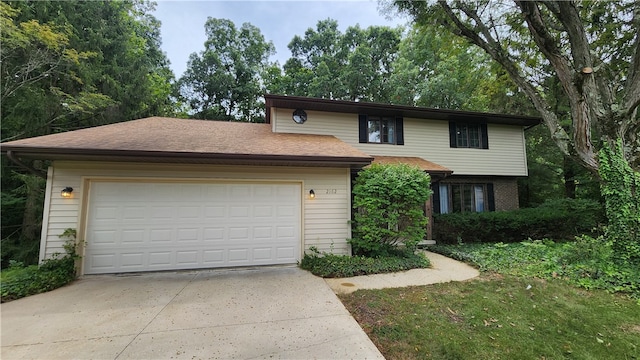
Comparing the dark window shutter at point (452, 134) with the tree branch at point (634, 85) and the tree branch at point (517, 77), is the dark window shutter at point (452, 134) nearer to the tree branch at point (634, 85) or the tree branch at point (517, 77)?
the tree branch at point (517, 77)

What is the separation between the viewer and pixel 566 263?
5.57 metres

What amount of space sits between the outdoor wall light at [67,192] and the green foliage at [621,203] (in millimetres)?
11320

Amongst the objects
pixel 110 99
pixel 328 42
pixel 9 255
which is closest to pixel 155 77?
pixel 110 99

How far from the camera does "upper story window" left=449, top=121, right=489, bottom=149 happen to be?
10.2 m

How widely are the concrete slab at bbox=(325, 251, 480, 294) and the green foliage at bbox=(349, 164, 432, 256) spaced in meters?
0.80

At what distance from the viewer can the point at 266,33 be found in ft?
70.8

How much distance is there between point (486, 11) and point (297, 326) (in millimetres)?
10215

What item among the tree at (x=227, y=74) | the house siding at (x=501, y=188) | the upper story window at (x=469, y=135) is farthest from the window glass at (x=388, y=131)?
the tree at (x=227, y=74)

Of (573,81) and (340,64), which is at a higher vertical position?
(340,64)

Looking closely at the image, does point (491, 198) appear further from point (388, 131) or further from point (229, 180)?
point (229, 180)

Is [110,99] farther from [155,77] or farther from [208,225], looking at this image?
[208,225]

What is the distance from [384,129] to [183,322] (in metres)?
8.55

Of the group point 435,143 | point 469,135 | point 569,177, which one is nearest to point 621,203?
point 435,143

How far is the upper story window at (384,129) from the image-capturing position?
31.2ft
